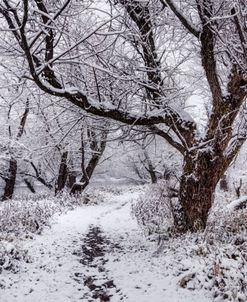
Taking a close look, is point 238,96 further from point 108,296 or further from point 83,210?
point 83,210

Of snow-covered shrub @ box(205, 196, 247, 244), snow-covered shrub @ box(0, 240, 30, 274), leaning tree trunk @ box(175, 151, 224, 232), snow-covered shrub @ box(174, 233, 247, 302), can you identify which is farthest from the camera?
leaning tree trunk @ box(175, 151, 224, 232)

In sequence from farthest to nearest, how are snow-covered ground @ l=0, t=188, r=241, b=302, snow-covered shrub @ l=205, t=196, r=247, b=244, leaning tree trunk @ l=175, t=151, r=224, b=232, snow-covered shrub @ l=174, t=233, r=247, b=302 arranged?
leaning tree trunk @ l=175, t=151, r=224, b=232
snow-covered shrub @ l=205, t=196, r=247, b=244
snow-covered ground @ l=0, t=188, r=241, b=302
snow-covered shrub @ l=174, t=233, r=247, b=302

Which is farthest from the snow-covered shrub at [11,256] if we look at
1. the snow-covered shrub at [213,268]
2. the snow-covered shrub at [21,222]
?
the snow-covered shrub at [213,268]

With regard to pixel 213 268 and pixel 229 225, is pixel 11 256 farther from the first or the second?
pixel 229 225

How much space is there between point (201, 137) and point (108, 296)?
357 cm

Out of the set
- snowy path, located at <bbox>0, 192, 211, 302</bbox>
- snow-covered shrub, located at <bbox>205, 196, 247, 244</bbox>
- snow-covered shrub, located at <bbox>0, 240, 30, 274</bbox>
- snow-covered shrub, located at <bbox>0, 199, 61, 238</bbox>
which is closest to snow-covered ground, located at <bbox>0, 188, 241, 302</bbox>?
snowy path, located at <bbox>0, 192, 211, 302</bbox>

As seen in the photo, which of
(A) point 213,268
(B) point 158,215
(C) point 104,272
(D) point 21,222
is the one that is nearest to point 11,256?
(C) point 104,272

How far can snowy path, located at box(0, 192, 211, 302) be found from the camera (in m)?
4.69

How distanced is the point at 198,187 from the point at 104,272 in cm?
247

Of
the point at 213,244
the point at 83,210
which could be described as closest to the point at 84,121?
the point at 213,244

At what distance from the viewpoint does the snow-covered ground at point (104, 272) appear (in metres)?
4.69

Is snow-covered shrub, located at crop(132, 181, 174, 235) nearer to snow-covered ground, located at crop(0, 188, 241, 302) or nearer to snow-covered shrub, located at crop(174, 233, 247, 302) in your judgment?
snow-covered ground, located at crop(0, 188, 241, 302)

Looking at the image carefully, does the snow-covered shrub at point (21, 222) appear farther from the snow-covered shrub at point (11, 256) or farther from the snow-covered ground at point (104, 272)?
the snow-covered shrub at point (11, 256)

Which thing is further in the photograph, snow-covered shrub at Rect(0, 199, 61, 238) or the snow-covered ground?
snow-covered shrub at Rect(0, 199, 61, 238)
